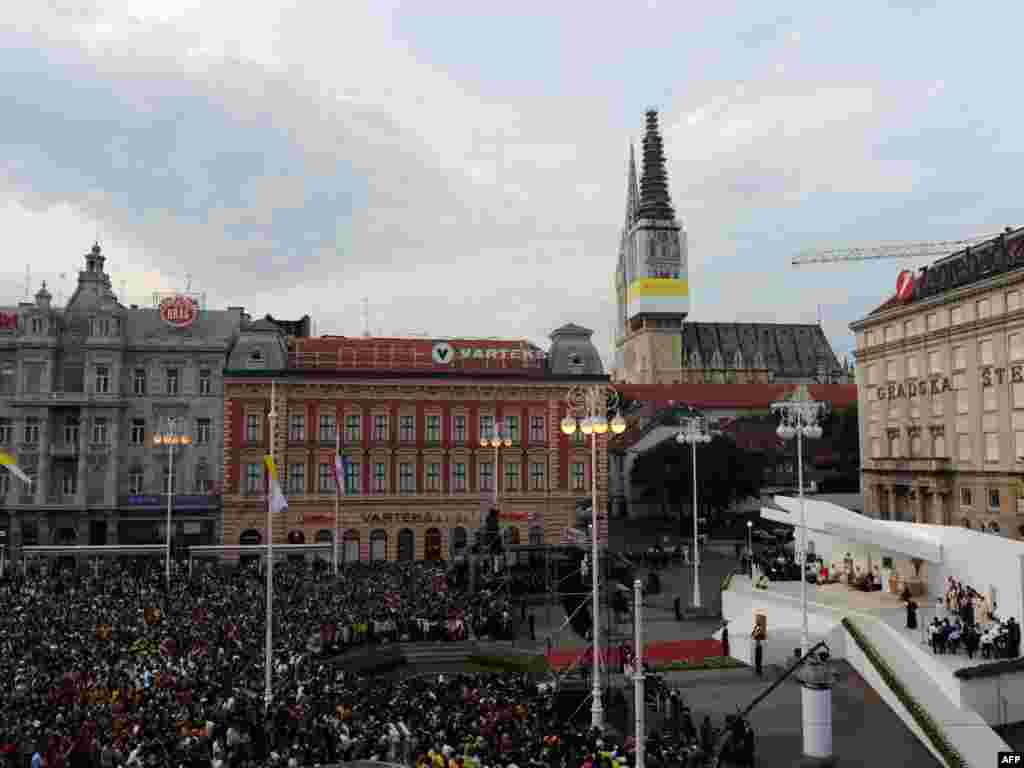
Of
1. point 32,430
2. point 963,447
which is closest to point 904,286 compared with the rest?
point 963,447

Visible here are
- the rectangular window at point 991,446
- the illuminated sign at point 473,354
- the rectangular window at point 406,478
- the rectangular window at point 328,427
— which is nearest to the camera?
the rectangular window at point 991,446

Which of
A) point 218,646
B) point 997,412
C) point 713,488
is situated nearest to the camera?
point 218,646

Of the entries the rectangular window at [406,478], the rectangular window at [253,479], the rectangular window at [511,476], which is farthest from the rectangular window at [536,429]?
the rectangular window at [253,479]

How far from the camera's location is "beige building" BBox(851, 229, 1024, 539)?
5322 cm

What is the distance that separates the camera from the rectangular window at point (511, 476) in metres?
61.7

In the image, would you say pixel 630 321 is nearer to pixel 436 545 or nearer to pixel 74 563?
pixel 436 545

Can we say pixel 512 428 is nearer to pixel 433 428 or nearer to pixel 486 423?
pixel 486 423

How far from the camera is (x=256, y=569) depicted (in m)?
46.6

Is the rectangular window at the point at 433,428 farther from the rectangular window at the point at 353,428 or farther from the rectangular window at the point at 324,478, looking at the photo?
the rectangular window at the point at 324,478

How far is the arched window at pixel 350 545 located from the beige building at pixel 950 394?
130ft

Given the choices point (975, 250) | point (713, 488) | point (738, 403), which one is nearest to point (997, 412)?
point (975, 250)

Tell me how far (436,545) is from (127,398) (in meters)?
23.3

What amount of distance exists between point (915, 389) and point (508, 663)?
142 ft

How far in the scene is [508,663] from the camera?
3316 cm
